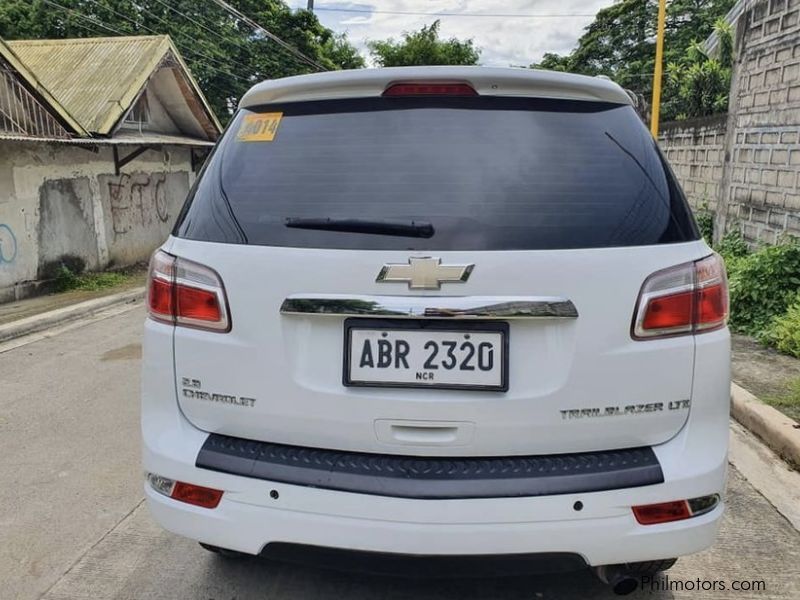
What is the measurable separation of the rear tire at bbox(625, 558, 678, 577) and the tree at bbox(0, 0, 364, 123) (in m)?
22.8

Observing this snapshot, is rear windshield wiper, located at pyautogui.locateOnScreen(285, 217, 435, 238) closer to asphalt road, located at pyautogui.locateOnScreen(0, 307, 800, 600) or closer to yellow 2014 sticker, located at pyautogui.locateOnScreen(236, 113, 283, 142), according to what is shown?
yellow 2014 sticker, located at pyautogui.locateOnScreen(236, 113, 283, 142)

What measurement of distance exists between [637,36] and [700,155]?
97.8 ft

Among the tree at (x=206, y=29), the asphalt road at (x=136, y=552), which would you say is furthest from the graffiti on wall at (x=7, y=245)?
the tree at (x=206, y=29)

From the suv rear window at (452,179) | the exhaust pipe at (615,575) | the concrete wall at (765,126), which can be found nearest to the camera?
the suv rear window at (452,179)

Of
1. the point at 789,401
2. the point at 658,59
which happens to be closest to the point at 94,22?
the point at 658,59

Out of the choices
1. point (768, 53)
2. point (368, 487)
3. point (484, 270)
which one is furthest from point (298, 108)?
point (768, 53)

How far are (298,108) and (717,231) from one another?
7774mm

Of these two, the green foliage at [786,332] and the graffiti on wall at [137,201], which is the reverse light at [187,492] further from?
the graffiti on wall at [137,201]

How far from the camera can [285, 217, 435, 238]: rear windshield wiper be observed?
6.00ft

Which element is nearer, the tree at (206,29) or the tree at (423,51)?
the tree at (206,29)

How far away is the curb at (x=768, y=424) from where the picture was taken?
3611mm

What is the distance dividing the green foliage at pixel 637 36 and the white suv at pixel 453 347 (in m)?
33.2

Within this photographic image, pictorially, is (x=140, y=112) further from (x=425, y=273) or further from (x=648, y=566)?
(x=648, y=566)

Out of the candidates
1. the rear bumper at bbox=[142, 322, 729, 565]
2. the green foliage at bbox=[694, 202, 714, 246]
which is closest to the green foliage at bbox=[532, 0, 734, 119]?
the green foliage at bbox=[694, 202, 714, 246]
